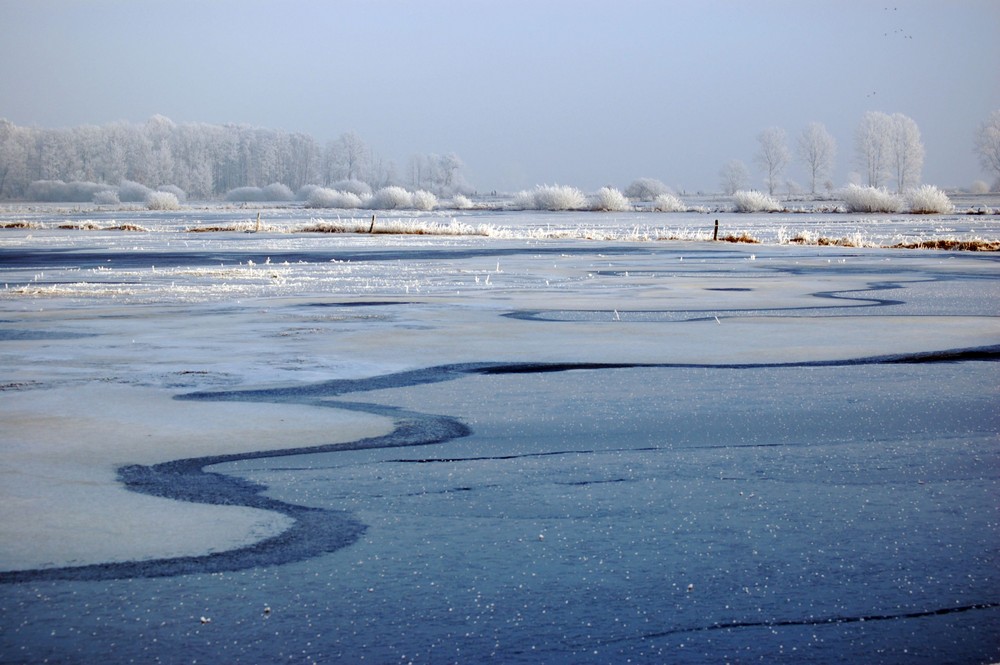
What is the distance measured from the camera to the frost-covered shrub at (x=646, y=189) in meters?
151

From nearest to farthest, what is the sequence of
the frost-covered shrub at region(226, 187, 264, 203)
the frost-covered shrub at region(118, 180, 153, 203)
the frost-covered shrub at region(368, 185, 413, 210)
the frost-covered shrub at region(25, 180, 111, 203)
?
1. the frost-covered shrub at region(368, 185, 413, 210)
2. the frost-covered shrub at region(118, 180, 153, 203)
3. the frost-covered shrub at region(25, 180, 111, 203)
4. the frost-covered shrub at region(226, 187, 264, 203)

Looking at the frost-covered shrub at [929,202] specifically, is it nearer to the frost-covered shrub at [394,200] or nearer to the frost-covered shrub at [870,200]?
the frost-covered shrub at [870,200]

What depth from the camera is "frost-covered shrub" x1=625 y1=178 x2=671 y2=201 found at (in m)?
151

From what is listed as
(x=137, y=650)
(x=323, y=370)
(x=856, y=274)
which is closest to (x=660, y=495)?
(x=137, y=650)

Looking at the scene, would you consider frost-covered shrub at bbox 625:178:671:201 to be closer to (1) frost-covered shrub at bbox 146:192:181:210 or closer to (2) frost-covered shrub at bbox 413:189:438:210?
(2) frost-covered shrub at bbox 413:189:438:210

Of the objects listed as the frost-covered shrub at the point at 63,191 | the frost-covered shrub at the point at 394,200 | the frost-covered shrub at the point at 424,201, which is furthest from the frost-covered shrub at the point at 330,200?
the frost-covered shrub at the point at 63,191

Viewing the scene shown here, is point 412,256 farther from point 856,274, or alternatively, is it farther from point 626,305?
point 626,305

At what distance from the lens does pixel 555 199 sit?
4067 inches

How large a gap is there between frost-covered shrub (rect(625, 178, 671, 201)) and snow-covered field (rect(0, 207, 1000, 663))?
13638 cm

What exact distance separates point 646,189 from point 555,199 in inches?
1989

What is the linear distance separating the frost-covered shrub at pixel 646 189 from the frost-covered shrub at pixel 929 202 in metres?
64.8

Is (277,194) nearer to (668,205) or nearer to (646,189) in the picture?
(646,189)

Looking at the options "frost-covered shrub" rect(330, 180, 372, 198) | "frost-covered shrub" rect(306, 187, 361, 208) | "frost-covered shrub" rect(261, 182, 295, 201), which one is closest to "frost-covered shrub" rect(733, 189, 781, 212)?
"frost-covered shrub" rect(306, 187, 361, 208)

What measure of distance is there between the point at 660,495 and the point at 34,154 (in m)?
206
